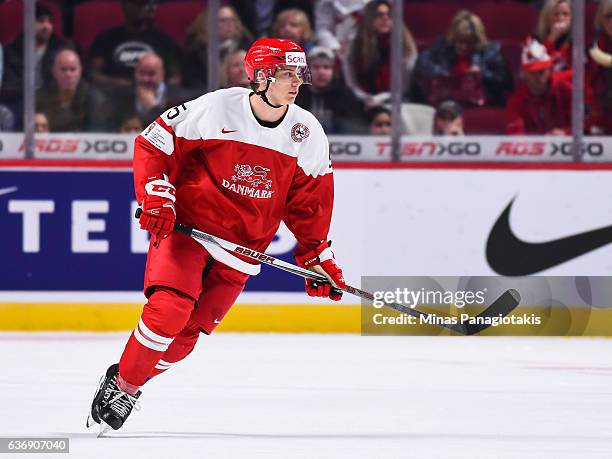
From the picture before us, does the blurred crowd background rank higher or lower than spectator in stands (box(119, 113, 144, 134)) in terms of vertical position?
higher

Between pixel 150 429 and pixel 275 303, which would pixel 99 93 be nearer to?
pixel 275 303

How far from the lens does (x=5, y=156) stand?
7262 millimetres

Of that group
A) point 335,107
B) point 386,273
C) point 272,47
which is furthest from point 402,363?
point 272,47

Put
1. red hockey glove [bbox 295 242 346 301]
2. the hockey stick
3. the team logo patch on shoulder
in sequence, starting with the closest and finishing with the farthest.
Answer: the hockey stick
the team logo patch on shoulder
red hockey glove [bbox 295 242 346 301]

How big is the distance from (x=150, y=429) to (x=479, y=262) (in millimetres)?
3173

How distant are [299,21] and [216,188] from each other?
2897 mm

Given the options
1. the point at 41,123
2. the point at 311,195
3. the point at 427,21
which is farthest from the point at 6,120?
the point at 311,195

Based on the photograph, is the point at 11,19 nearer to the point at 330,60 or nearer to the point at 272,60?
the point at 330,60

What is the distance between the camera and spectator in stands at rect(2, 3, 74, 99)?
7.18m

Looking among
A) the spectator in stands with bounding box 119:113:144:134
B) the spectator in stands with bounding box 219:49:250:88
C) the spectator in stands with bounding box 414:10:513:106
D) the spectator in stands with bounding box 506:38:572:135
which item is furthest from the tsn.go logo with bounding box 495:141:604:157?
the spectator in stands with bounding box 119:113:144:134

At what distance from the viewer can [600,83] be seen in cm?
723

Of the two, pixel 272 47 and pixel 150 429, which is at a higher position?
pixel 272 47

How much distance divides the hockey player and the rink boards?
2.65 m

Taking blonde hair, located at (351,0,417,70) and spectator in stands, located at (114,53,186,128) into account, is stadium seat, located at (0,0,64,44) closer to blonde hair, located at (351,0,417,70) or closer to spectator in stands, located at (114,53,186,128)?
spectator in stands, located at (114,53,186,128)
